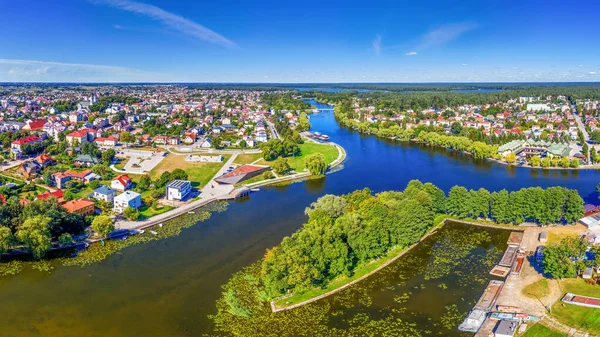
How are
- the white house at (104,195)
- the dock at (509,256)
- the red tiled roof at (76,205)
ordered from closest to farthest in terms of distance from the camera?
the dock at (509,256) < the red tiled roof at (76,205) < the white house at (104,195)

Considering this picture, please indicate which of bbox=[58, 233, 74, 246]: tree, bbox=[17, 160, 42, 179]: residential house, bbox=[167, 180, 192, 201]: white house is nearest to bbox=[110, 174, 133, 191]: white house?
bbox=[167, 180, 192, 201]: white house

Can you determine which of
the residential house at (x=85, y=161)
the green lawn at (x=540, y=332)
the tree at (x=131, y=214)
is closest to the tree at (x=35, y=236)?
the tree at (x=131, y=214)

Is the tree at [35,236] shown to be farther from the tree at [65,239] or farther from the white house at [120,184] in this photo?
the white house at [120,184]

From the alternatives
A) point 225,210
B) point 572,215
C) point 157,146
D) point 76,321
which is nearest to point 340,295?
point 76,321

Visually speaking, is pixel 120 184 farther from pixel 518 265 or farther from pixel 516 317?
pixel 516 317

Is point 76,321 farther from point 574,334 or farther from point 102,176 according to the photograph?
point 102,176
